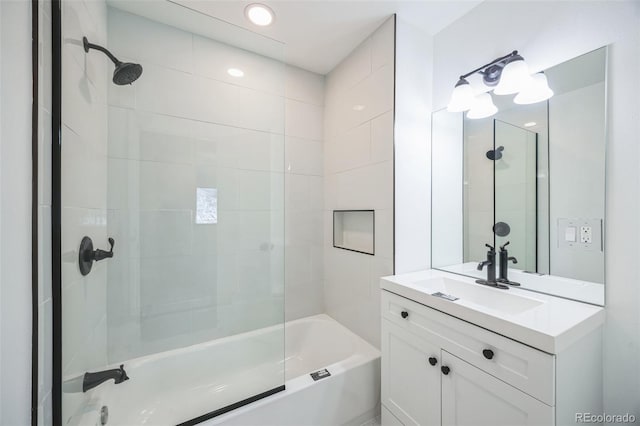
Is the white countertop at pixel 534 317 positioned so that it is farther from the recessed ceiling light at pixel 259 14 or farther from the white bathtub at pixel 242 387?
the recessed ceiling light at pixel 259 14

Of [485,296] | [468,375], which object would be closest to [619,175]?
[485,296]

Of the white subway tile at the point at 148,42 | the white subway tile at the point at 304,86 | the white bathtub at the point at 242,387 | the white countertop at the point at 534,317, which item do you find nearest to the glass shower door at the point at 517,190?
the white countertop at the point at 534,317

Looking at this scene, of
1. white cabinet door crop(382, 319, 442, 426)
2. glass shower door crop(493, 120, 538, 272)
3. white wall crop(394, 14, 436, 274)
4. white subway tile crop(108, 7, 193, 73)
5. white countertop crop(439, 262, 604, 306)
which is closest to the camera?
white countertop crop(439, 262, 604, 306)

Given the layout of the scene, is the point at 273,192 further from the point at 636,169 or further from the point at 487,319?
the point at 636,169

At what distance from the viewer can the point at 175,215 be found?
152 centimetres

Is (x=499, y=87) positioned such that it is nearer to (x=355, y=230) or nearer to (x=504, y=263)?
(x=504, y=263)

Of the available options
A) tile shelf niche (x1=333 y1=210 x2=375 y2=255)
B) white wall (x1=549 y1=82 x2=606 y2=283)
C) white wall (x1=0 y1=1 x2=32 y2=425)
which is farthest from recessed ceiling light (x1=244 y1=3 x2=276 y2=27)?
white wall (x1=549 y1=82 x2=606 y2=283)

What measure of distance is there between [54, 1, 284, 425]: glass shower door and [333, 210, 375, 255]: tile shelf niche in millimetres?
520

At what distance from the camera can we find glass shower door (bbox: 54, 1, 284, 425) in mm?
1169

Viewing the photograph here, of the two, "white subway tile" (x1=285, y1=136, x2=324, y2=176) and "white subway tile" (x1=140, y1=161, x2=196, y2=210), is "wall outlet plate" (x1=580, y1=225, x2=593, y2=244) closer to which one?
"white subway tile" (x1=285, y1=136, x2=324, y2=176)

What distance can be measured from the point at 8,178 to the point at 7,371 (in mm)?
454

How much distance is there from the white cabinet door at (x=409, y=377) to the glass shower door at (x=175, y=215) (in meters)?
0.60

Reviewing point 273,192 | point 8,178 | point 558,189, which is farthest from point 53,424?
point 558,189

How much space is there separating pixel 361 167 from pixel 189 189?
115cm
